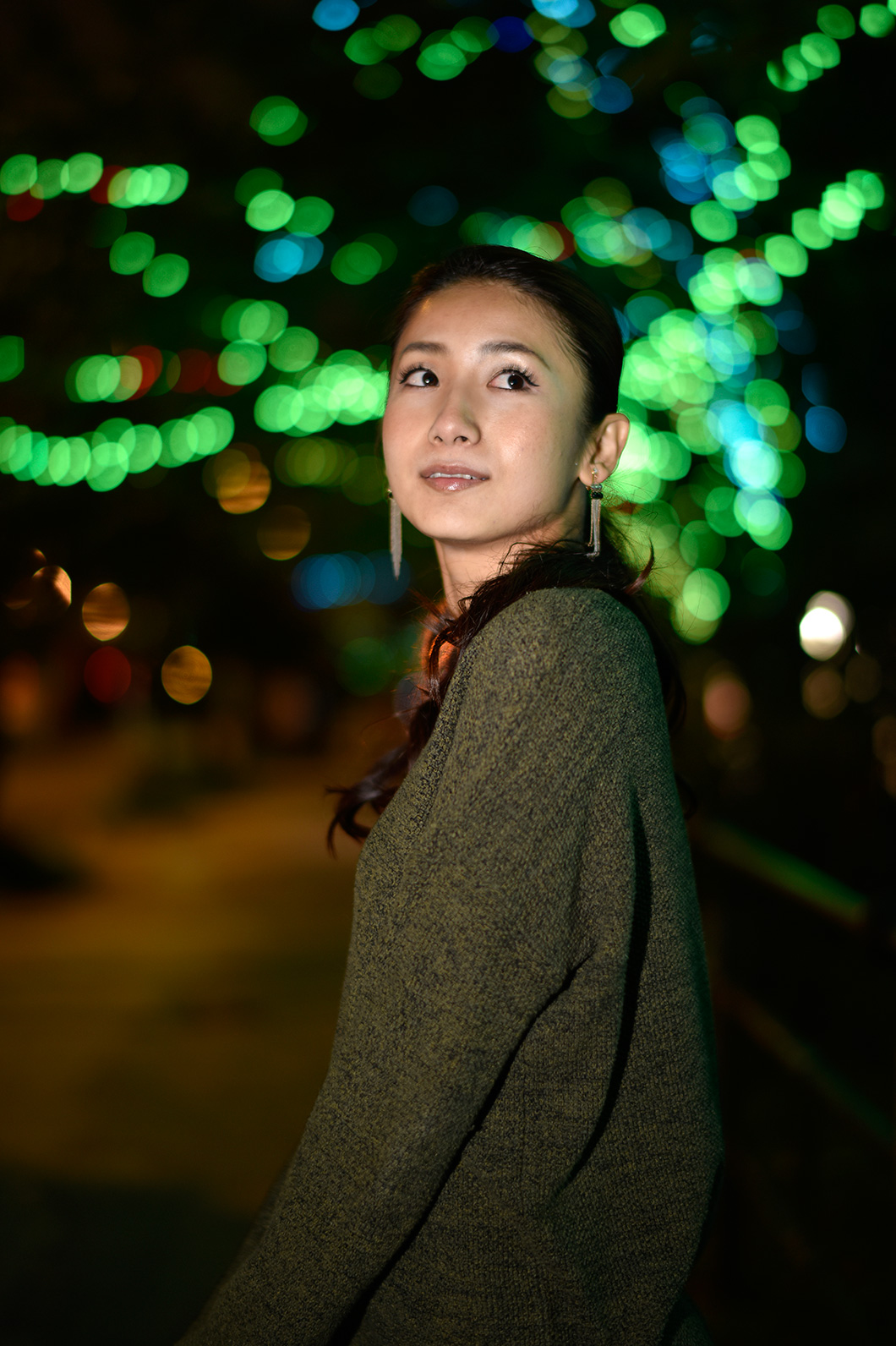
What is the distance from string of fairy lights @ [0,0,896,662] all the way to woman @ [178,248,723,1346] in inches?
24.0

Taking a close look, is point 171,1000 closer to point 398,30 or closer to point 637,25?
point 398,30

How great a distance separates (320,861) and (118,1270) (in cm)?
542

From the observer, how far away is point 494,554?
150 cm

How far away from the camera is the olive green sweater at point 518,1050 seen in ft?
3.48

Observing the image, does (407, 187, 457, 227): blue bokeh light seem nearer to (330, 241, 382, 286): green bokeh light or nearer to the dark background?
the dark background

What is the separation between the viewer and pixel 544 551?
55.5 inches

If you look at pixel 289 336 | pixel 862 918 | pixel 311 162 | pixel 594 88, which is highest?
pixel 594 88

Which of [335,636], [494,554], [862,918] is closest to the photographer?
[494,554]

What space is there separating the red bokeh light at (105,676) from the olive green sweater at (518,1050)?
15.5 m

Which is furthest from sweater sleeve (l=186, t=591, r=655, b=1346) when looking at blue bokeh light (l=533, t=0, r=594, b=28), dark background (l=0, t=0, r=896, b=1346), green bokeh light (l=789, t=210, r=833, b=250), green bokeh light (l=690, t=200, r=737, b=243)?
green bokeh light (l=690, t=200, r=737, b=243)

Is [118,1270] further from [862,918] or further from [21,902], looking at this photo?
[21,902]

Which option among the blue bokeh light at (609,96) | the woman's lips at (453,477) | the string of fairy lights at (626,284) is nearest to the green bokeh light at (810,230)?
the string of fairy lights at (626,284)

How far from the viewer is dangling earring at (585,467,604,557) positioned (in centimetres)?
153

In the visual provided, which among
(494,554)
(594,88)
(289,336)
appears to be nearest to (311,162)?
(594,88)
